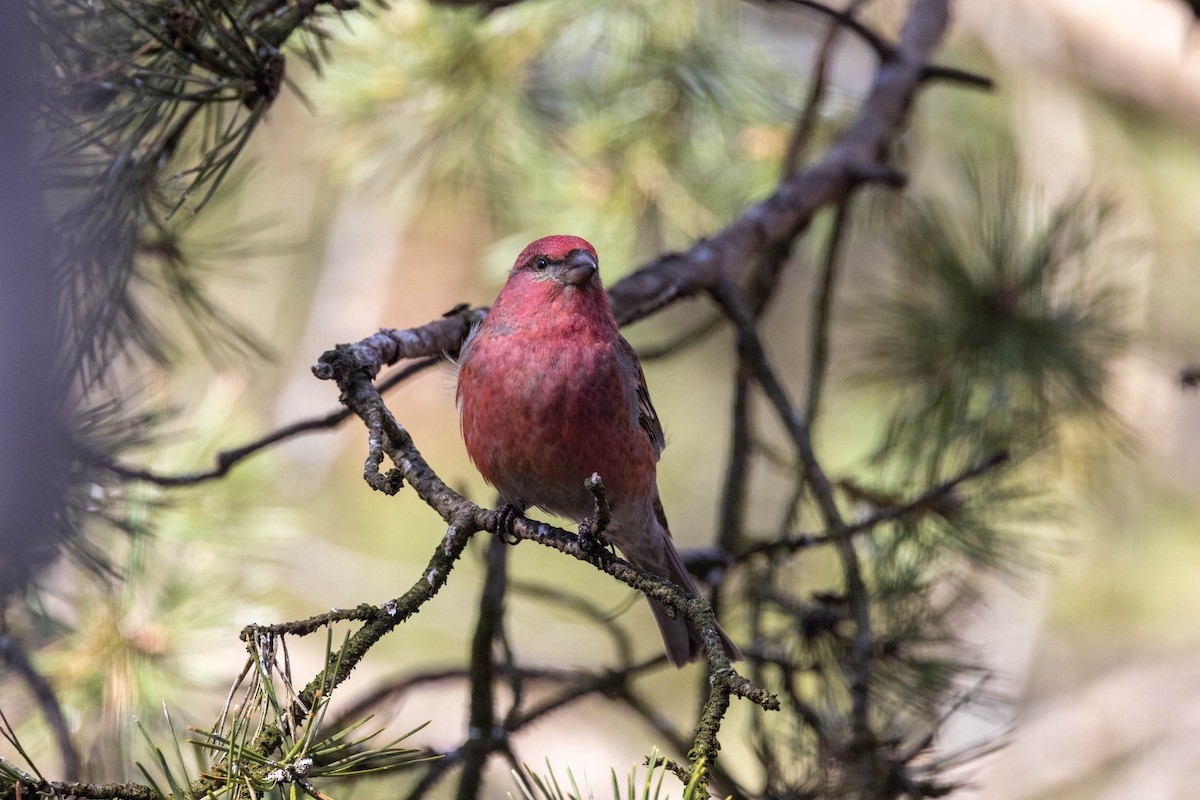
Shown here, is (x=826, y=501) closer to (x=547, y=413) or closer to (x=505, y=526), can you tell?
(x=547, y=413)

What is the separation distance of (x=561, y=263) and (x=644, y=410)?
1.49ft

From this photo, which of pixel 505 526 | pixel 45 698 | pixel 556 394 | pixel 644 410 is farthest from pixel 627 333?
pixel 505 526

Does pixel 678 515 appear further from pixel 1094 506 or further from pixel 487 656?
pixel 487 656

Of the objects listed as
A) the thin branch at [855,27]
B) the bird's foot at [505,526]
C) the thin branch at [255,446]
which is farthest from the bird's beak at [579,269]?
the thin branch at [855,27]

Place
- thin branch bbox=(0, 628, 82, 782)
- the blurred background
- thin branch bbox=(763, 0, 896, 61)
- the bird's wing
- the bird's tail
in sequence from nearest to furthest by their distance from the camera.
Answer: thin branch bbox=(0, 628, 82, 782)
the bird's wing
the bird's tail
thin branch bbox=(763, 0, 896, 61)
the blurred background

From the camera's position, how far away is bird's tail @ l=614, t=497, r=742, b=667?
3.11 metres

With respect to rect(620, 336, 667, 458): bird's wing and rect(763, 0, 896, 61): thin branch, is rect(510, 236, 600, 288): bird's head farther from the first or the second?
rect(763, 0, 896, 61): thin branch

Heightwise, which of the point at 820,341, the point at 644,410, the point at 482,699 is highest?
the point at 820,341

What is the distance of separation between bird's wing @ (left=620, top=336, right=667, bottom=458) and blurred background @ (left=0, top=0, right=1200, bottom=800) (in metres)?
0.46

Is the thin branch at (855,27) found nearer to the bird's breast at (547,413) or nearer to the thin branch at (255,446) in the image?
the bird's breast at (547,413)

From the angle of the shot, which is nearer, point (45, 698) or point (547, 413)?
point (547, 413)

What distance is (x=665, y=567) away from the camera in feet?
10.7

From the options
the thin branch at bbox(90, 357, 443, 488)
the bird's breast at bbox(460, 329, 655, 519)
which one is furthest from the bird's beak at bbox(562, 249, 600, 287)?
the thin branch at bbox(90, 357, 443, 488)

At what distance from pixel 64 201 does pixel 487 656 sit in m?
1.46
